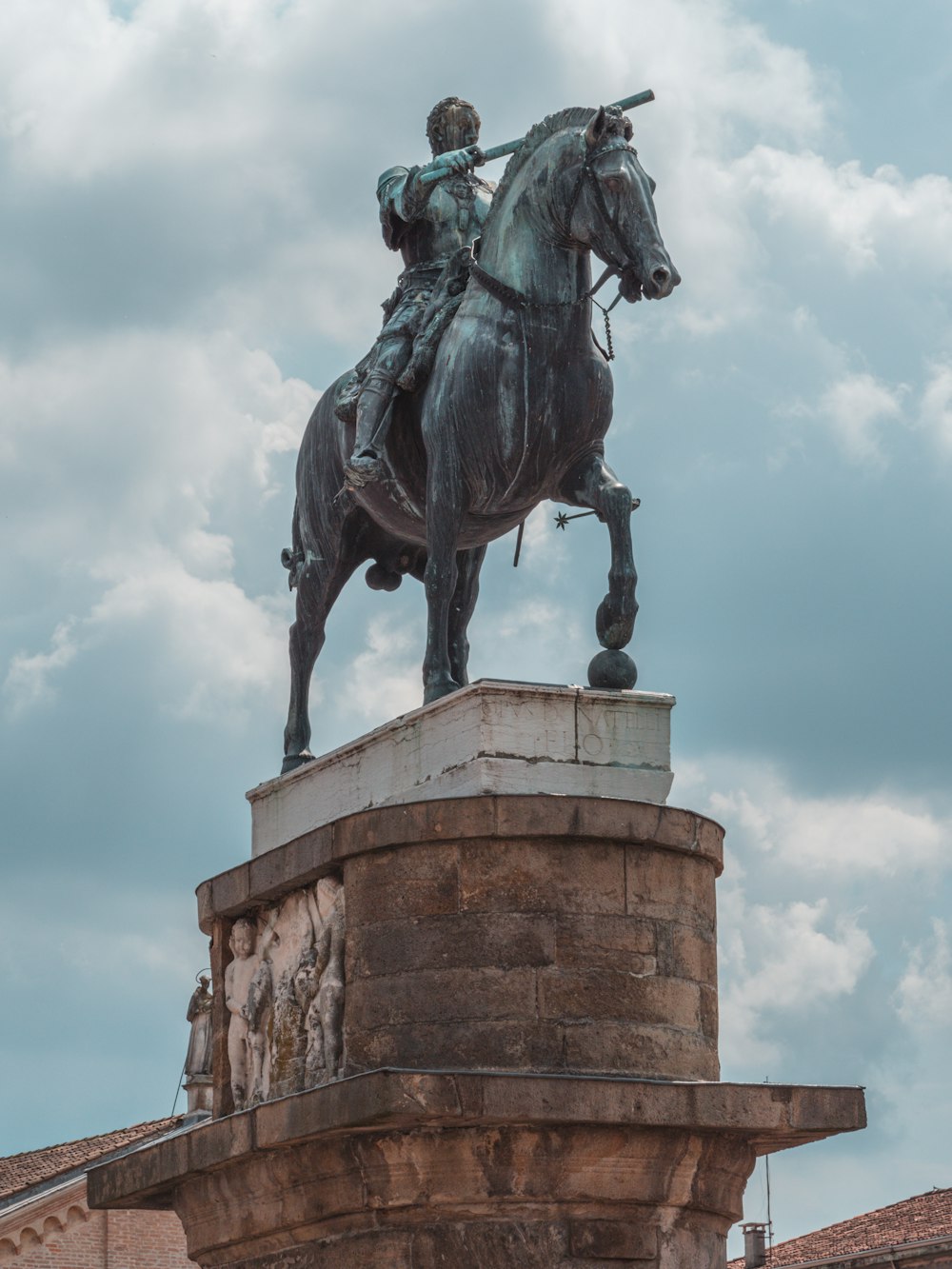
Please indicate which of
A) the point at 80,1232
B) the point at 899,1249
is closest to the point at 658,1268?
the point at 899,1249

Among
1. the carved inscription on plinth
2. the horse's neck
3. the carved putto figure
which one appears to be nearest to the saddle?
the horse's neck

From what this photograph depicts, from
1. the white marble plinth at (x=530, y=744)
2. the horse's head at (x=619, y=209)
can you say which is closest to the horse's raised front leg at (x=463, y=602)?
the white marble plinth at (x=530, y=744)

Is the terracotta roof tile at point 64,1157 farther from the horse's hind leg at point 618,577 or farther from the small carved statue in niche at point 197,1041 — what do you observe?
the horse's hind leg at point 618,577

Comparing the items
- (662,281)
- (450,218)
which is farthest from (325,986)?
(450,218)

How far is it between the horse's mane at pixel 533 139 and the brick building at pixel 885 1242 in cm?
2345

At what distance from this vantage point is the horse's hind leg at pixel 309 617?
1812cm

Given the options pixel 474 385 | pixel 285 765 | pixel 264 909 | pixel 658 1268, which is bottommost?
pixel 658 1268

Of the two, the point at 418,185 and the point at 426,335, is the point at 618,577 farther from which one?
the point at 418,185

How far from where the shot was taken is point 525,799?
591 inches

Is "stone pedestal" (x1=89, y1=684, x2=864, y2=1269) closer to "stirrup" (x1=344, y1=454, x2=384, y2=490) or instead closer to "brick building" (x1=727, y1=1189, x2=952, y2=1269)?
"stirrup" (x1=344, y1=454, x2=384, y2=490)

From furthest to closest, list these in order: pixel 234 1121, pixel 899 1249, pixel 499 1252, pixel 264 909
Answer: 1. pixel 899 1249
2. pixel 264 909
3. pixel 234 1121
4. pixel 499 1252

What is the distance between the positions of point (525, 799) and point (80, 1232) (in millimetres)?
26381

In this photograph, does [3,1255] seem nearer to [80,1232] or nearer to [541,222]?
[80,1232]

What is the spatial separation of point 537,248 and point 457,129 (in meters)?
1.75
